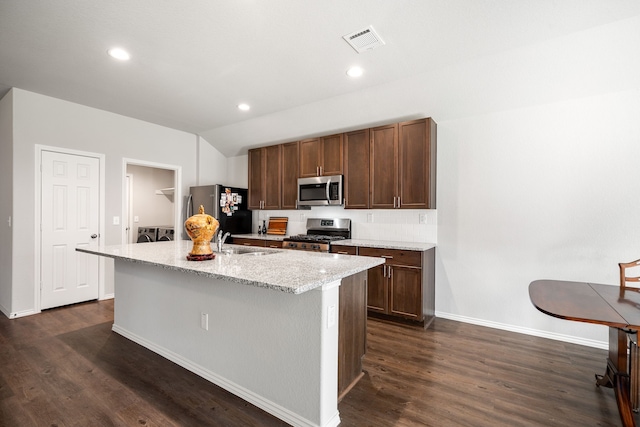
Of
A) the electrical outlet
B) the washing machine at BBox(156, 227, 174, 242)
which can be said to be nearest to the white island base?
the electrical outlet

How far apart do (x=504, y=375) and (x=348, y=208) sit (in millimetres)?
2398

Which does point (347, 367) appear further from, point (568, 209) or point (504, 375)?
point (568, 209)

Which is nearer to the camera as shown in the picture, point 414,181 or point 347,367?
point 347,367

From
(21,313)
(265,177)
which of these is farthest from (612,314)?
(21,313)

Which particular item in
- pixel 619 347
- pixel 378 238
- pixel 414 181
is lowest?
pixel 619 347

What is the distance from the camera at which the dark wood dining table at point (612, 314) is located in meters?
1.51

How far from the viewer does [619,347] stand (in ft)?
6.35

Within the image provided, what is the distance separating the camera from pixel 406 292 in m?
3.31

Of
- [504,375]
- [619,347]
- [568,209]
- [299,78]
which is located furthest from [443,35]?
[504,375]

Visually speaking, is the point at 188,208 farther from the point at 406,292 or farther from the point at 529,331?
the point at 529,331

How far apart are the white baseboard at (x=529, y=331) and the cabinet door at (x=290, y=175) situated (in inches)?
98.5

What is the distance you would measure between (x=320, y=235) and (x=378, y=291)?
132cm

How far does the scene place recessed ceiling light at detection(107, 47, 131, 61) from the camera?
8.54 feet

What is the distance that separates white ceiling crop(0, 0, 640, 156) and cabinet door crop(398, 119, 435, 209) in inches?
25.5
